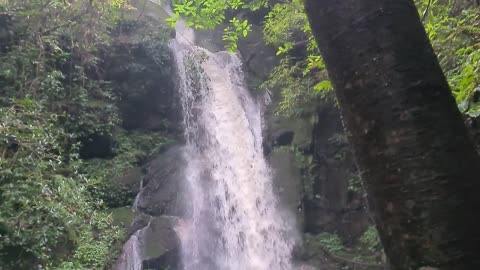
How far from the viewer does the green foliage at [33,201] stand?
612cm

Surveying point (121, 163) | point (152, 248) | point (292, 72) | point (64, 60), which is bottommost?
point (152, 248)

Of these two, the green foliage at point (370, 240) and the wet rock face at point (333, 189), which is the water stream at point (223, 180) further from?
the green foliage at point (370, 240)

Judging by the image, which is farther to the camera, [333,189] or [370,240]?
[333,189]

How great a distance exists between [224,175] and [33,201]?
5.75 metres

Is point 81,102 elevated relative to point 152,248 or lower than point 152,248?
elevated

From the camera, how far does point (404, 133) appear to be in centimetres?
101

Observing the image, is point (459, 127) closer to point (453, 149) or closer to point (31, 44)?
point (453, 149)

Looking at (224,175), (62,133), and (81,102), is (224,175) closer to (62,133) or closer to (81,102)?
(81,102)

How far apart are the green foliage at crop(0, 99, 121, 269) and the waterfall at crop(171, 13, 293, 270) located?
2.94 m

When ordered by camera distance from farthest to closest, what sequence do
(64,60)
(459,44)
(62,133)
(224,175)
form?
(224,175) < (64,60) < (62,133) < (459,44)

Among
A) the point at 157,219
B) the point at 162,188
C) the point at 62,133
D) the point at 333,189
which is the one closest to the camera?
the point at 62,133

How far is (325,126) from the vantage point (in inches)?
445

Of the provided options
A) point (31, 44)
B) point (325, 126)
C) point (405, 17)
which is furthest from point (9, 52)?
point (405, 17)

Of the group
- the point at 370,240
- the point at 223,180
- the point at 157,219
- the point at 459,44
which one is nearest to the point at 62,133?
the point at 157,219
